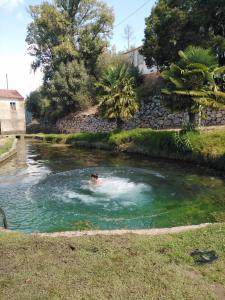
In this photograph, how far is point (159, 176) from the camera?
15.9m

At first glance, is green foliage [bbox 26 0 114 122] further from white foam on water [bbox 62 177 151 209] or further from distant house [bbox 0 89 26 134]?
white foam on water [bbox 62 177 151 209]

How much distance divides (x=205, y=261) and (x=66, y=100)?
37.7m

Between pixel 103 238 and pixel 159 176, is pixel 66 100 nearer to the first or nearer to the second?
pixel 159 176

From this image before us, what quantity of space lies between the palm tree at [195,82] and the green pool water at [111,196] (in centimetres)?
369

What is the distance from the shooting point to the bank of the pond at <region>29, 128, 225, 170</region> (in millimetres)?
16641

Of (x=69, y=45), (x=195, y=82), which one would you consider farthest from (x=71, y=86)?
(x=195, y=82)

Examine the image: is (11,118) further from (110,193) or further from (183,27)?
(110,193)

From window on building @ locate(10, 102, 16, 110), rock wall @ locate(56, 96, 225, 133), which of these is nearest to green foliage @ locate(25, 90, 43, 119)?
window on building @ locate(10, 102, 16, 110)

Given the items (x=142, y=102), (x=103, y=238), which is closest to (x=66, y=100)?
(x=142, y=102)

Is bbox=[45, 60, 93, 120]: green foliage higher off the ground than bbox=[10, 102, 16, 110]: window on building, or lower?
higher

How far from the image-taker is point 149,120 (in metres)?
29.5

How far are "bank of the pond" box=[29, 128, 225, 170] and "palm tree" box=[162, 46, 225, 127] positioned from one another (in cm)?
167

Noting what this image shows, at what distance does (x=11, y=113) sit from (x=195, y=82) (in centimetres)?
3825

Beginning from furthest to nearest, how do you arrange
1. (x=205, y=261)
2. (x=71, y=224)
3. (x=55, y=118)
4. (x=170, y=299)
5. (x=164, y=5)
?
1. (x=55, y=118)
2. (x=164, y=5)
3. (x=71, y=224)
4. (x=205, y=261)
5. (x=170, y=299)
